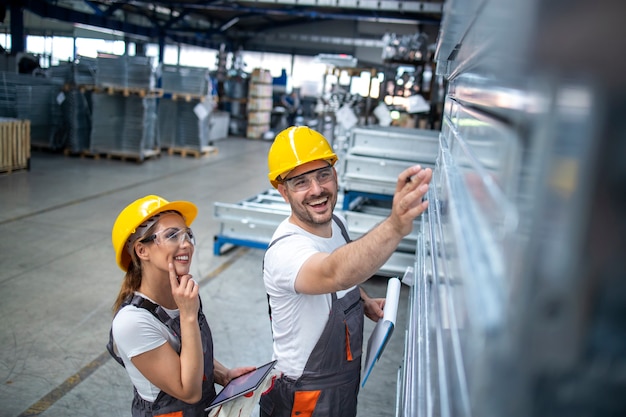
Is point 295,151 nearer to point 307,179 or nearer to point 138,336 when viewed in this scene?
point 307,179

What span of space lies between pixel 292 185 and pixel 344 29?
2678 cm

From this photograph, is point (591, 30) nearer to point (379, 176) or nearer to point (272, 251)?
point (272, 251)

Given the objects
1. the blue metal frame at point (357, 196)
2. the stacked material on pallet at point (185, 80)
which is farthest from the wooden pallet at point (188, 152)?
the blue metal frame at point (357, 196)

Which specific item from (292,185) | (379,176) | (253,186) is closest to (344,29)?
(253,186)

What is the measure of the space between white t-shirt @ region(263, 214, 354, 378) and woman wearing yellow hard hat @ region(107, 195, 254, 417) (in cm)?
30

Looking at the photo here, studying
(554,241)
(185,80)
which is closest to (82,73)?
(185,80)

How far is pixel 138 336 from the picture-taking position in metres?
2.00

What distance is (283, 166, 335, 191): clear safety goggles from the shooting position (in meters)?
2.24

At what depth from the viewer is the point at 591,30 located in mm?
270

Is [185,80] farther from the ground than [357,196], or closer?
farther from the ground

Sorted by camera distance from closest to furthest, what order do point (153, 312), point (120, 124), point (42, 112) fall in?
point (153, 312)
point (120, 124)
point (42, 112)

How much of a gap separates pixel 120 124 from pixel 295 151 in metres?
11.2

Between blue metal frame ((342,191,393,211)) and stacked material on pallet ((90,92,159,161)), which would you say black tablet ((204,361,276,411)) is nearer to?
blue metal frame ((342,191,393,211))

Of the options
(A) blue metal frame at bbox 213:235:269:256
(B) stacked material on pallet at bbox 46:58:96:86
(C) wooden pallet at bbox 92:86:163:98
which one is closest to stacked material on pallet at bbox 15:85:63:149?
(B) stacked material on pallet at bbox 46:58:96:86
